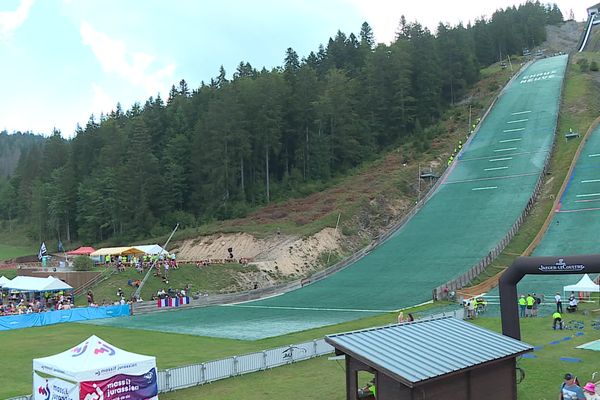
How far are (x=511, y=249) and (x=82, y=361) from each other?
114 feet

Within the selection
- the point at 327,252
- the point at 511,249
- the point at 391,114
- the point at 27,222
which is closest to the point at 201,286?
the point at 327,252

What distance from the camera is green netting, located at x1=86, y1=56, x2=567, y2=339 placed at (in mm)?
34312

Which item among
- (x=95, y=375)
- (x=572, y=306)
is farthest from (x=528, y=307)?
(x=95, y=375)

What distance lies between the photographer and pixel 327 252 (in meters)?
51.1

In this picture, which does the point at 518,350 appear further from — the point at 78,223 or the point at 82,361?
the point at 78,223

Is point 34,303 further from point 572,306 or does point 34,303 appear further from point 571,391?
point 571,391

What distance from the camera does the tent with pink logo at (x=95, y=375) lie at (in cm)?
1466

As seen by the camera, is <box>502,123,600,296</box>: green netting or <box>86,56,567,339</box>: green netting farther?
<box>502,123,600,296</box>: green netting

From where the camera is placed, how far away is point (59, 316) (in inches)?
1496

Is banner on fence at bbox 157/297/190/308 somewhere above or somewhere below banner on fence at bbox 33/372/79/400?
below

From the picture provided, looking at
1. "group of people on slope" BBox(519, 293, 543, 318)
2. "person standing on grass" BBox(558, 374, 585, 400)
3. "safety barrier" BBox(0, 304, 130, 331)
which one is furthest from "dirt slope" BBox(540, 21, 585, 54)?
"person standing on grass" BBox(558, 374, 585, 400)

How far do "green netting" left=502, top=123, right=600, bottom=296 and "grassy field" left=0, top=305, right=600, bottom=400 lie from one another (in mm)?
7621

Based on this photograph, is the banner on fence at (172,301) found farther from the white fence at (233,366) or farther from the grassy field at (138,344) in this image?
the white fence at (233,366)

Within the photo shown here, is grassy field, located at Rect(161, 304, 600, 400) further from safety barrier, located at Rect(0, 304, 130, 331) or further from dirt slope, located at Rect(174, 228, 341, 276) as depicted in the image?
dirt slope, located at Rect(174, 228, 341, 276)
